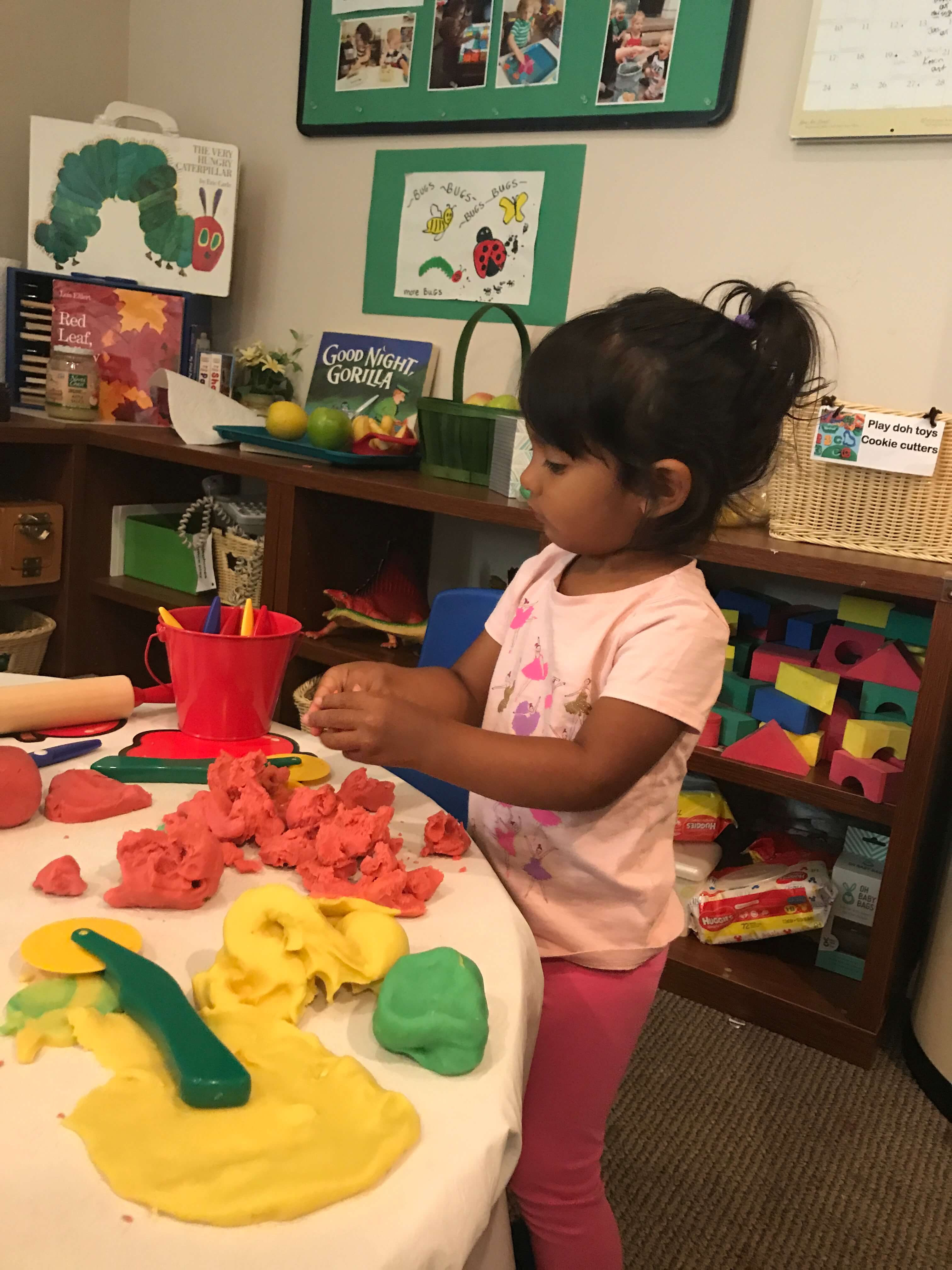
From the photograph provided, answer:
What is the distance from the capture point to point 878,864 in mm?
1602

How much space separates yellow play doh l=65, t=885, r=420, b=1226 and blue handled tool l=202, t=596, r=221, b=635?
391 mm

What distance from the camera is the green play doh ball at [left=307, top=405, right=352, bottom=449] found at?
1.94 metres

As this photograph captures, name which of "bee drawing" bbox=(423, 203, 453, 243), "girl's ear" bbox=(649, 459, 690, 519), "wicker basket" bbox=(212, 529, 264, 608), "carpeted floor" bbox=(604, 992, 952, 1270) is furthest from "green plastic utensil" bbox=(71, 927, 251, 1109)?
"bee drawing" bbox=(423, 203, 453, 243)

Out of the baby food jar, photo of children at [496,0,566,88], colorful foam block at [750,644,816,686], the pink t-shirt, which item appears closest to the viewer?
the pink t-shirt

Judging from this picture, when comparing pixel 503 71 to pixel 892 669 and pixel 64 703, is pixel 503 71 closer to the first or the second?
pixel 892 669

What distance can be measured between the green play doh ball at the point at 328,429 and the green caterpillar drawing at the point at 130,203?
0.59 m

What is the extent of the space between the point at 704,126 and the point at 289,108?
3.33ft

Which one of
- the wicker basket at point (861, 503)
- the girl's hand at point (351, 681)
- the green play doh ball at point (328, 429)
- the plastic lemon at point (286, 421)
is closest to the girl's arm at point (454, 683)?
the girl's hand at point (351, 681)

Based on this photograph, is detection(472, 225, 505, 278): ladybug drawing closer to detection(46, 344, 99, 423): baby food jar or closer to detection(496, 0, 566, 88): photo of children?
detection(496, 0, 566, 88): photo of children

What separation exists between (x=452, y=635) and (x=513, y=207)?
1.19m

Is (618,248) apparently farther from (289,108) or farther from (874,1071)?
(874,1071)

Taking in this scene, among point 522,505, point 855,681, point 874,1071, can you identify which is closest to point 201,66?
point 522,505

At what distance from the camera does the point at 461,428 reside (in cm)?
183

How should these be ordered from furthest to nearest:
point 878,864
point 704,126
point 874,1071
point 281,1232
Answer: point 704,126, point 878,864, point 874,1071, point 281,1232
